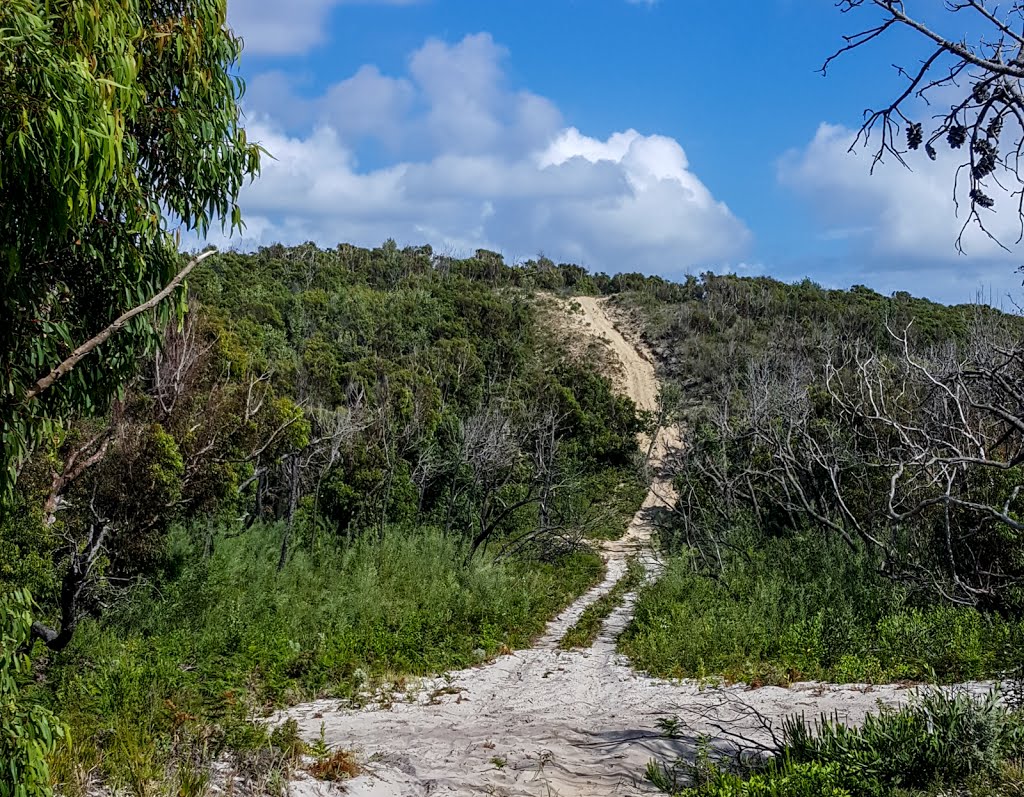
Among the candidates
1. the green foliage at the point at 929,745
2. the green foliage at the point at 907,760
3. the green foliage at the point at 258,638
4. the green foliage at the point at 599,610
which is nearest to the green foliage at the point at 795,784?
the green foliage at the point at 907,760

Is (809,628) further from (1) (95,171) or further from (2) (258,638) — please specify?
(1) (95,171)

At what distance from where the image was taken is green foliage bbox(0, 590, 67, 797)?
3.34 metres

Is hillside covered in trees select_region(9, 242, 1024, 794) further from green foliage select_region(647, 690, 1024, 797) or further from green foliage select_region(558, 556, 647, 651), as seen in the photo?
green foliage select_region(647, 690, 1024, 797)

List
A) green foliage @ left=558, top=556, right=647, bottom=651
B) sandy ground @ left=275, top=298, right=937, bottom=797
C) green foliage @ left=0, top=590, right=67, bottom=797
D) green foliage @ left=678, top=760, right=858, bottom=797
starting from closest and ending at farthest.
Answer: green foliage @ left=0, top=590, right=67, bottom=797, green foliage @ left=678, top=760, right=858, bottom=797, sandy ground @ left=275, top=298, right=937, bottom=797, green foliage @ left=558, top=556, right=647, bottom=651

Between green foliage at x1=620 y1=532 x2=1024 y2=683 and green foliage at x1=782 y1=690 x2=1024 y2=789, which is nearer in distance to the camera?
green foliage at x1=782 y1=690 x2=1024 y2=789

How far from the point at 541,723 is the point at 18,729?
17.8ft

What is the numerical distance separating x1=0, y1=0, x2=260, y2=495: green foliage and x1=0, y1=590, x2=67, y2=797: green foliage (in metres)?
0.67

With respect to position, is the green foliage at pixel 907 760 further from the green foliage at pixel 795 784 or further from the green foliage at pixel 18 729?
the green foliage at pixel 18 729

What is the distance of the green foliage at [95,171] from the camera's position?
9.53ft

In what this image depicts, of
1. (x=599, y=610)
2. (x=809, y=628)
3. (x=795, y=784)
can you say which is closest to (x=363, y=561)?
(x=599, y=610)

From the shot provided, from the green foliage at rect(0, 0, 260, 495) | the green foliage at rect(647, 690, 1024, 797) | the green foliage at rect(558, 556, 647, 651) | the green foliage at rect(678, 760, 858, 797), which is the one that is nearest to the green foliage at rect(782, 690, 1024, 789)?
the green foliage at rect(647, 690, 1024, 797)

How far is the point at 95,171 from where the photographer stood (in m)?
3.18

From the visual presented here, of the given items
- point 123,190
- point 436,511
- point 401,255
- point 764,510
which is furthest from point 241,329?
point 401,255

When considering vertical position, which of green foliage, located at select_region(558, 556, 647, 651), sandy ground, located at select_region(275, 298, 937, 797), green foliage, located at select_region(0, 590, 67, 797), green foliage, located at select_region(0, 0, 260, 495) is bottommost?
green foliage, located at select_region(558, 556, 647, 651)
